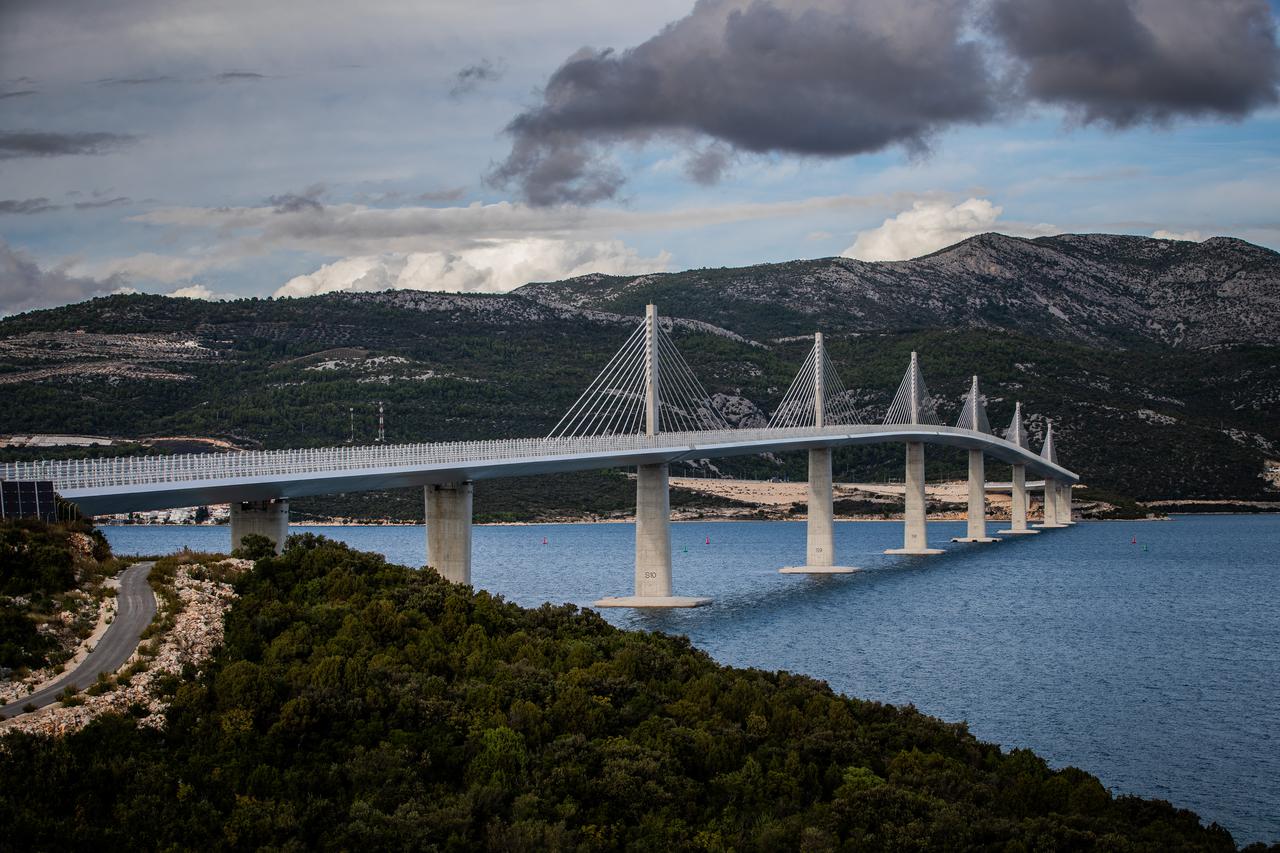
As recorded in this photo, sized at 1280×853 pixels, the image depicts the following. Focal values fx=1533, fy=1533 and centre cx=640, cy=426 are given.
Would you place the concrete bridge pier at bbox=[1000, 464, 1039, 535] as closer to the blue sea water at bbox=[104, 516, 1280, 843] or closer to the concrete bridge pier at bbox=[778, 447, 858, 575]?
the blue sea water at bbox=[104, 516, 1280, 843]

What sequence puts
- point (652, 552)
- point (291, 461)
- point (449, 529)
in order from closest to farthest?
1. point (291, 461)
2. point (449, 529)
3. point (652, 552)

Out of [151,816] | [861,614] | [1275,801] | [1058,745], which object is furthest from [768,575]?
[151,816]

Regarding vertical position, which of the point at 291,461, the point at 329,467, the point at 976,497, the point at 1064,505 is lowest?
the point at 1064,505

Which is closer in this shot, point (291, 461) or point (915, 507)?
point (291, 461)

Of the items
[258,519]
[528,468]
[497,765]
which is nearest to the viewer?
[497,765]

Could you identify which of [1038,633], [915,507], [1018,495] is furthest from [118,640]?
[1018,495]

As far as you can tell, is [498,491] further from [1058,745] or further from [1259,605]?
[1058,745]

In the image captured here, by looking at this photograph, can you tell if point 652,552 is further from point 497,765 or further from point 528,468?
point 497,765
